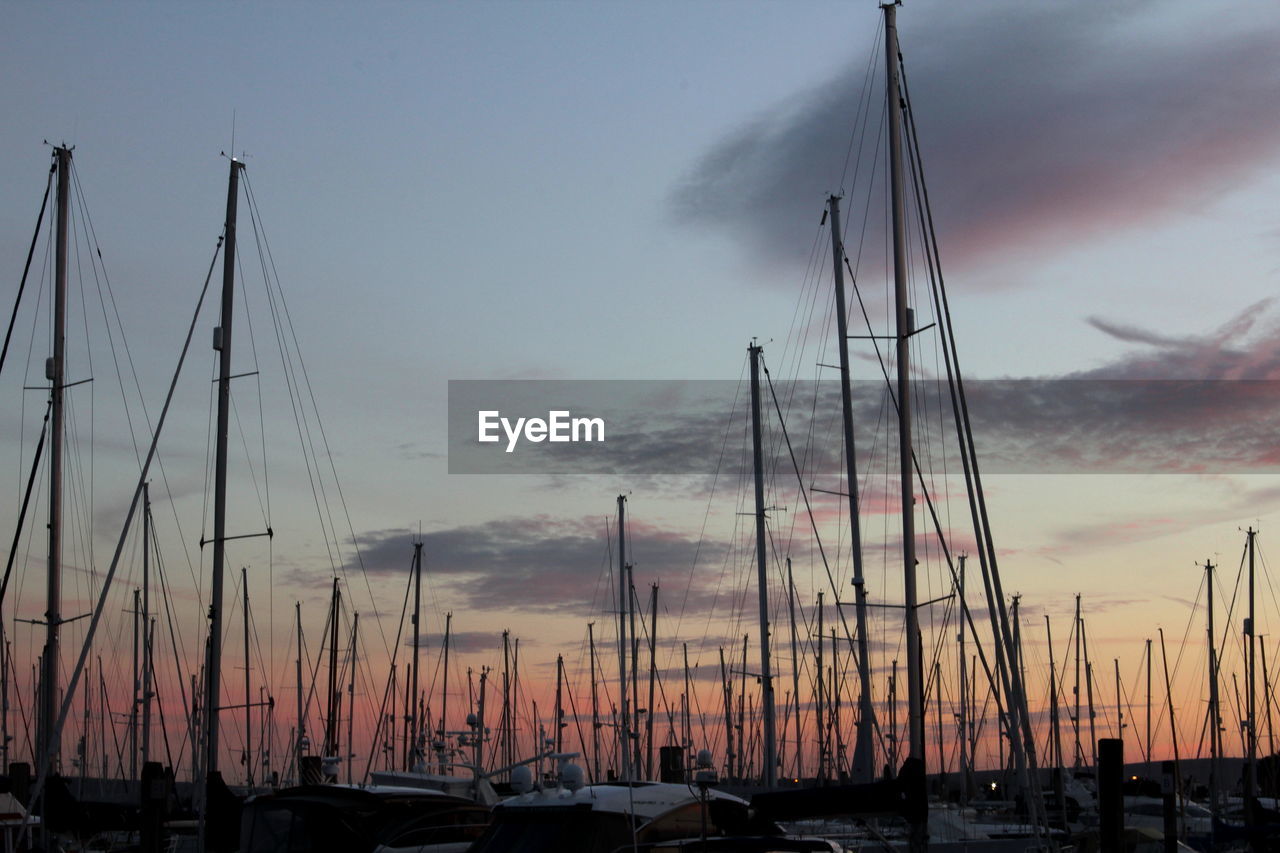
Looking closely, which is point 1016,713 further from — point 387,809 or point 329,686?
point 329,686

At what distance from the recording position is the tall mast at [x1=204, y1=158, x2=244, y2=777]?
90.2ft

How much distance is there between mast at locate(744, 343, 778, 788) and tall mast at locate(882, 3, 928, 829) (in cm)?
1708

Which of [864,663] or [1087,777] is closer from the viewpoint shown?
[864,663]

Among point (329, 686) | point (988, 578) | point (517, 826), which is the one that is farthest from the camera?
point (329, 686)

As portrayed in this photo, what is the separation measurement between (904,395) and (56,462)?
59.4 feet

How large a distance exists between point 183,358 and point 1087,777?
60.4 metres

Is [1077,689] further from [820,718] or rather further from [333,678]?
[333,678]

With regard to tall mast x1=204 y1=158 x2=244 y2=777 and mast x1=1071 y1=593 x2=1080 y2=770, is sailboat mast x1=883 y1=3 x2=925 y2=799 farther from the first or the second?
mast x1=1071 y1=593 x2=1080 y2=770

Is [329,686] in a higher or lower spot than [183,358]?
lower

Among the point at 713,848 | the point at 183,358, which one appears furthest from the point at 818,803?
the point at 183,358

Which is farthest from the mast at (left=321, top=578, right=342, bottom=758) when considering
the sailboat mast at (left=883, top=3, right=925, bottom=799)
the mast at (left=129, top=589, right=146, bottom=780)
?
the sailboat mast at (left=883, top=3, right=925, bottom=799)

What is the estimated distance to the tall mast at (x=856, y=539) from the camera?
1331 inches

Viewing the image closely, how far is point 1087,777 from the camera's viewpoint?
76188 mm

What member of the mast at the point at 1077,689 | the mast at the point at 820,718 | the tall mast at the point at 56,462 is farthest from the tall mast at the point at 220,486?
the mast at the point at 1077,689
